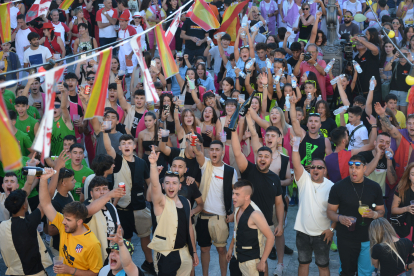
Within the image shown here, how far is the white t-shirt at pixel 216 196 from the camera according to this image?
6.36m

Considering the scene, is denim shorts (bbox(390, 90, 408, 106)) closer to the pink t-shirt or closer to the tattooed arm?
the pink t-shirt

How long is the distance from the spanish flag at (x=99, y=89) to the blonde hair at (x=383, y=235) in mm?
2923

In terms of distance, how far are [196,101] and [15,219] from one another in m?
4.20

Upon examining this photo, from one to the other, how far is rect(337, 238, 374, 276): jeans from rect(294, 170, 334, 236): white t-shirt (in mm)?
307

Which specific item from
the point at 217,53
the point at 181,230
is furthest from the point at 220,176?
the point at 217,53

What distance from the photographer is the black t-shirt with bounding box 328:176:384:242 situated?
18.9 ft

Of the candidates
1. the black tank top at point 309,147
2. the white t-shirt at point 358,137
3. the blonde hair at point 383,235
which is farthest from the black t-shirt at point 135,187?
the white t-shirt at point 358,137

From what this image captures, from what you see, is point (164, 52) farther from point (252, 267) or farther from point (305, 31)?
point (305, 31)

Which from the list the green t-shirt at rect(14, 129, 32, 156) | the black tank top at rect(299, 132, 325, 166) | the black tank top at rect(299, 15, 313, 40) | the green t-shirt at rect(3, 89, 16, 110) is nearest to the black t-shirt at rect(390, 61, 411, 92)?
the black tank top at rect(299, 15, 313, 40)

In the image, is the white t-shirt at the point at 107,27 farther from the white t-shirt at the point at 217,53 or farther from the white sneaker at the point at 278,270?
the white sneaker at the point at 278,270

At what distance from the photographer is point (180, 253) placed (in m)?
5.61

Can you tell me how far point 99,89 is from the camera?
4.84 m

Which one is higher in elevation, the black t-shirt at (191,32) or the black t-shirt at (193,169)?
the black t-shirt at (191,32)

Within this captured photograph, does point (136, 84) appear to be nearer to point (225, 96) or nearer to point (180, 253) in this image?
point (225, 96)
